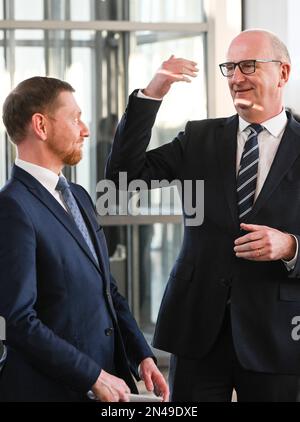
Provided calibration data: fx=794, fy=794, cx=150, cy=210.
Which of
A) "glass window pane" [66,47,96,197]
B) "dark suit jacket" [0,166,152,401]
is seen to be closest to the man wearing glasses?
"dark suit jacket" [0,166,152,401]

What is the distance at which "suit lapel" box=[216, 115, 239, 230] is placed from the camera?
2.15 metres

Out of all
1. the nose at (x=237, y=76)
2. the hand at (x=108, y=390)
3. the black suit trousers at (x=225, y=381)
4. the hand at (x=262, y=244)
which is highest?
the nose at (x=237, y=76)

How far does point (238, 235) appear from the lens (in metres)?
2.13

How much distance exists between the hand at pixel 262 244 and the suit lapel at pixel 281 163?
12cm

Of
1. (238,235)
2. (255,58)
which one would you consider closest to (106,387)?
(238,235)

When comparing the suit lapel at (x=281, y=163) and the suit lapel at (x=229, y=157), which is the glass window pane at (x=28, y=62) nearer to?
the suit lapel at (x=229, y=157)

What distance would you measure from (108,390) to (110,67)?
3.52 m

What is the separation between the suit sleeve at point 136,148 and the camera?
2223 mm

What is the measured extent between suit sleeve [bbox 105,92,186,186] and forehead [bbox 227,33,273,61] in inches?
10.0

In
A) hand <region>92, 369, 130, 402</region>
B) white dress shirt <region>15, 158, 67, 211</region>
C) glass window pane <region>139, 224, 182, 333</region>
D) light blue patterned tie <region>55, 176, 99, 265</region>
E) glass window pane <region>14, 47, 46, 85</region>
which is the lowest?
glass window pane <region>139, 224, 182, 333</region>

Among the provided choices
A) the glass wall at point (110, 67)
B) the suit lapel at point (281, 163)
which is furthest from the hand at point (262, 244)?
the glass wall at point (110, 67)

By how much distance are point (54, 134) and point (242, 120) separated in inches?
23.2

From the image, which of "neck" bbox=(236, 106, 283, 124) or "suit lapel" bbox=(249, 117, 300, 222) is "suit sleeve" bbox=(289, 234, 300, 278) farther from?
"neck" bbox=(236, 106, 283, 124)
